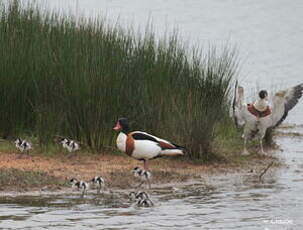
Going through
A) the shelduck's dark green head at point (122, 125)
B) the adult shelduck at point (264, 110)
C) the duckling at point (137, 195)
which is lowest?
the duckling at point (137, 195)

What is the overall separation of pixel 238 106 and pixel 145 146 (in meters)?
3.56

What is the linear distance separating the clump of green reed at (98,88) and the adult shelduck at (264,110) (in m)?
0.44

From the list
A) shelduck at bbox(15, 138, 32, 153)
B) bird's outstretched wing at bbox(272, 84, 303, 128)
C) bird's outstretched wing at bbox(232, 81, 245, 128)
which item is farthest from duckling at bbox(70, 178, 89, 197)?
bird's outstretched wing at bbox(272, 84, 303, 128)

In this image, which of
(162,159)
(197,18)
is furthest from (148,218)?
(197,18)

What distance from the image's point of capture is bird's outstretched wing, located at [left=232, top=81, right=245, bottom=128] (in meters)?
16.7

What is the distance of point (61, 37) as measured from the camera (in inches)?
642

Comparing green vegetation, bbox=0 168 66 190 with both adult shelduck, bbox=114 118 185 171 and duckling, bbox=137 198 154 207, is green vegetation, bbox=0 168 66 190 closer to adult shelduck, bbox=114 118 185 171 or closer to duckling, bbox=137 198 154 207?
adult shelduck, bbox=114 118 185 171

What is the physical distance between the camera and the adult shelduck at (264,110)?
653 inches

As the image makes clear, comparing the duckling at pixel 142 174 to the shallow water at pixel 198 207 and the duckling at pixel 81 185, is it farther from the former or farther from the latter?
the duckling at pixel 81 185

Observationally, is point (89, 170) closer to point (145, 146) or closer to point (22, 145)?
point (145, 146)

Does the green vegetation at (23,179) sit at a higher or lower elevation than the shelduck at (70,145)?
lower

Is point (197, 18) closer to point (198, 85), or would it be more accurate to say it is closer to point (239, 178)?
point (198, 85)

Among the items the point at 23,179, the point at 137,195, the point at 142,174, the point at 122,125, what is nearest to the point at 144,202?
the point at 137,195

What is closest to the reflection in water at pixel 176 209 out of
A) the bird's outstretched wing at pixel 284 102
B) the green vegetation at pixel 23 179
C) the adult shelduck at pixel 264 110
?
the green vegetation at pixel 23 179
